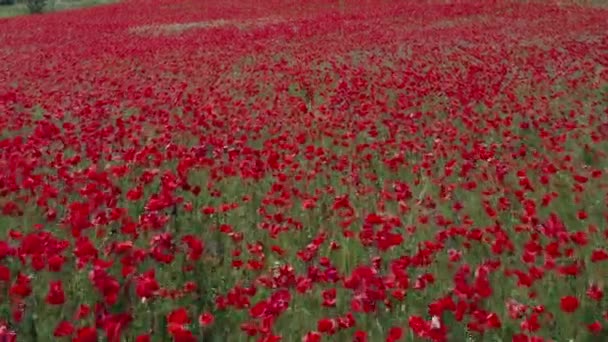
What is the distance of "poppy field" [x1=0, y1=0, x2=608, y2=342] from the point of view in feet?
10.5

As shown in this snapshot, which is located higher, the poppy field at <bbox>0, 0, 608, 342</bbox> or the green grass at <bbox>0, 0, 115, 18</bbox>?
the green grass at <bbox>0, 0, 115, 18</bbox>

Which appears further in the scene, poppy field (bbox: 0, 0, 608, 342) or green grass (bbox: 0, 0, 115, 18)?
green grass (bbox: 0, 0, 115, 18)

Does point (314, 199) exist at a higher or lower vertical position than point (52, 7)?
lower

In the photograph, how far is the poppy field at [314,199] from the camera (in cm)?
321

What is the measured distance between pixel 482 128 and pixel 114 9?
3153 cm

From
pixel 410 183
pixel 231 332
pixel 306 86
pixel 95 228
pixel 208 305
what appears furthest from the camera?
pixel 306 86

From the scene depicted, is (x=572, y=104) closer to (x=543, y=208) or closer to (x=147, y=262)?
(x=543, y=208)

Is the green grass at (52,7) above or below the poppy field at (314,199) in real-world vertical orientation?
above

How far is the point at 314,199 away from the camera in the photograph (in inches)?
190

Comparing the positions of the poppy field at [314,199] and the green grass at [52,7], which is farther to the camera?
the green grass at [52,7]

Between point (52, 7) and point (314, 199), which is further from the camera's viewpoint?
point (52, 7)

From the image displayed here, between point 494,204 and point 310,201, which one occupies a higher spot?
point 310,201

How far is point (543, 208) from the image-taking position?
5027 mm

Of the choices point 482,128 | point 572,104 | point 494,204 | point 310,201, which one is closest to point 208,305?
point 310,201
